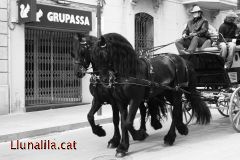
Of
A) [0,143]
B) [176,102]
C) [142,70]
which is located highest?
[142,70]

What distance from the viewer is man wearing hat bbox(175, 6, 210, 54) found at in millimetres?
9062

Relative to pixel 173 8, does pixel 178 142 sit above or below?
below

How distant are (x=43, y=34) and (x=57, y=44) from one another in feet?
2.20

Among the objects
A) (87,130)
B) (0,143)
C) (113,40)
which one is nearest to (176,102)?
(113,40)

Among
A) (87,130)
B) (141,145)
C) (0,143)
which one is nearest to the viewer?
(141,145)

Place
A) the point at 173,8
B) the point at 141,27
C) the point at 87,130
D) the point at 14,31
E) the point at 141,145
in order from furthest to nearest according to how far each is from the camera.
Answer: the point at 173,8, the point at 141,27, the point at 14,31, the point at 87,130, the point at 141,145

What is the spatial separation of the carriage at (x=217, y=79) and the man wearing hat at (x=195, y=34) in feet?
0.57

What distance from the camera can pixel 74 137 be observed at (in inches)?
360

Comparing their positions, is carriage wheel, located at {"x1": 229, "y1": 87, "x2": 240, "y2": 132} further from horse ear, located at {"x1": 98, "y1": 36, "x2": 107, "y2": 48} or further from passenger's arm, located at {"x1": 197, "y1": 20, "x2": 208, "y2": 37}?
horse ear, located at {"x1": 98, "y1": 36, "x2": 107, "y2": 48}

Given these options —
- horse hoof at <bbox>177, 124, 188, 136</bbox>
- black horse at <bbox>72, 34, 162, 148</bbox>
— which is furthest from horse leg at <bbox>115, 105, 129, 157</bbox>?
horse hoof at <bbox>177, 124, 188, 136</bbox>

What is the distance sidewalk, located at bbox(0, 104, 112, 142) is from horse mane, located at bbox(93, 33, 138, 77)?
3459 mm

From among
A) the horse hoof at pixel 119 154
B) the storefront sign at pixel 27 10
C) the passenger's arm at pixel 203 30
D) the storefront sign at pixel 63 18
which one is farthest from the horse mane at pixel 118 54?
the storefront sign at pixel 63 18

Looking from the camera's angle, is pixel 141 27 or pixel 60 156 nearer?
pixel 60 156

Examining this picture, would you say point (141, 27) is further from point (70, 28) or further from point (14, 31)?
point (14, 31)
